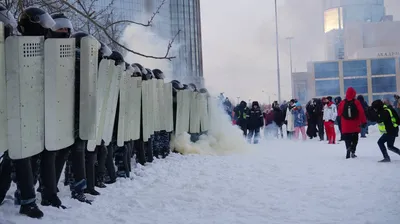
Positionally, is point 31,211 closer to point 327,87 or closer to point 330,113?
point 330,113

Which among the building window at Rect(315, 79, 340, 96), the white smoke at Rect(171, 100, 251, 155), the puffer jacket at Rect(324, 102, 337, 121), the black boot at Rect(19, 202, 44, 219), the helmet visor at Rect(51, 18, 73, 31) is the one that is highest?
the building window at Rect(315, 79, 340, 96)

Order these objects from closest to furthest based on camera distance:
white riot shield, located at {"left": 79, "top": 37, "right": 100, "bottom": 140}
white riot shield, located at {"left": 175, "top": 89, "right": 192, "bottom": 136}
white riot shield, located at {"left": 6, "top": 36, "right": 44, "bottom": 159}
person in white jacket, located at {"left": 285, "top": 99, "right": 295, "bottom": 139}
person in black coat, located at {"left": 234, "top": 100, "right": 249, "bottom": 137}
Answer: white riot shield, located at {"left": 6, "top": 36, "right": 44, "bottom": 159}, white riot shield, located at {"left": 79, "top": 37, "right": 100, "bottom": 140}, white riot shield, located at {"left": 175, "top": 89, "right": 192, "bottom": 136}, person in black coat, located at {"left": 234, "top": 100, "right": 249, "bottom": 137}, person in white jacket, located at {"left": 285, "top": 99, "right": 295, "bottom": 139}

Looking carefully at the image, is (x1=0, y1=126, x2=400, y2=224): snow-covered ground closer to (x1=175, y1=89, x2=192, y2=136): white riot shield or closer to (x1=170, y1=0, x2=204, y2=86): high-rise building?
(x1=175, y1=89, x2=192, y2=136): white riot shield

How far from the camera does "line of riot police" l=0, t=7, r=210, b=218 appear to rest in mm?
4586

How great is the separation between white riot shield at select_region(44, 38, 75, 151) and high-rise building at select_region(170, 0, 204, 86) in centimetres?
5271

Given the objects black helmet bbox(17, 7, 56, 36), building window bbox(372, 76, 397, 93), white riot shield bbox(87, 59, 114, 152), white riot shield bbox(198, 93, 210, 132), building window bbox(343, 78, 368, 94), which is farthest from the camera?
building window bbox(343, 78, 368, 94)

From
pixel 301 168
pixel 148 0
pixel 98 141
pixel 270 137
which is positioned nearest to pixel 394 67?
pixel 270 137

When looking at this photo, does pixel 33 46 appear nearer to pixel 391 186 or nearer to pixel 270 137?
pixel 391 186

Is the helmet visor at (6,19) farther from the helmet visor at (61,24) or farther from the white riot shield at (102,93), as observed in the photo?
the white riot shield at (102,93)

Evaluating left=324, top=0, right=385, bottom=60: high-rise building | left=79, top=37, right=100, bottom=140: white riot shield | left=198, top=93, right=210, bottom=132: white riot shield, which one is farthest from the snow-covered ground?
left=324, top=0, right=385, bottom=60: high-rise building

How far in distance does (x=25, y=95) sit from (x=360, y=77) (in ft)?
227

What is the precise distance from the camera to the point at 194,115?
14383 mm

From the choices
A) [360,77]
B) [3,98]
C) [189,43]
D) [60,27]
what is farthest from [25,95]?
[360,77]

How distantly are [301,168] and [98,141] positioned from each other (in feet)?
15.0
